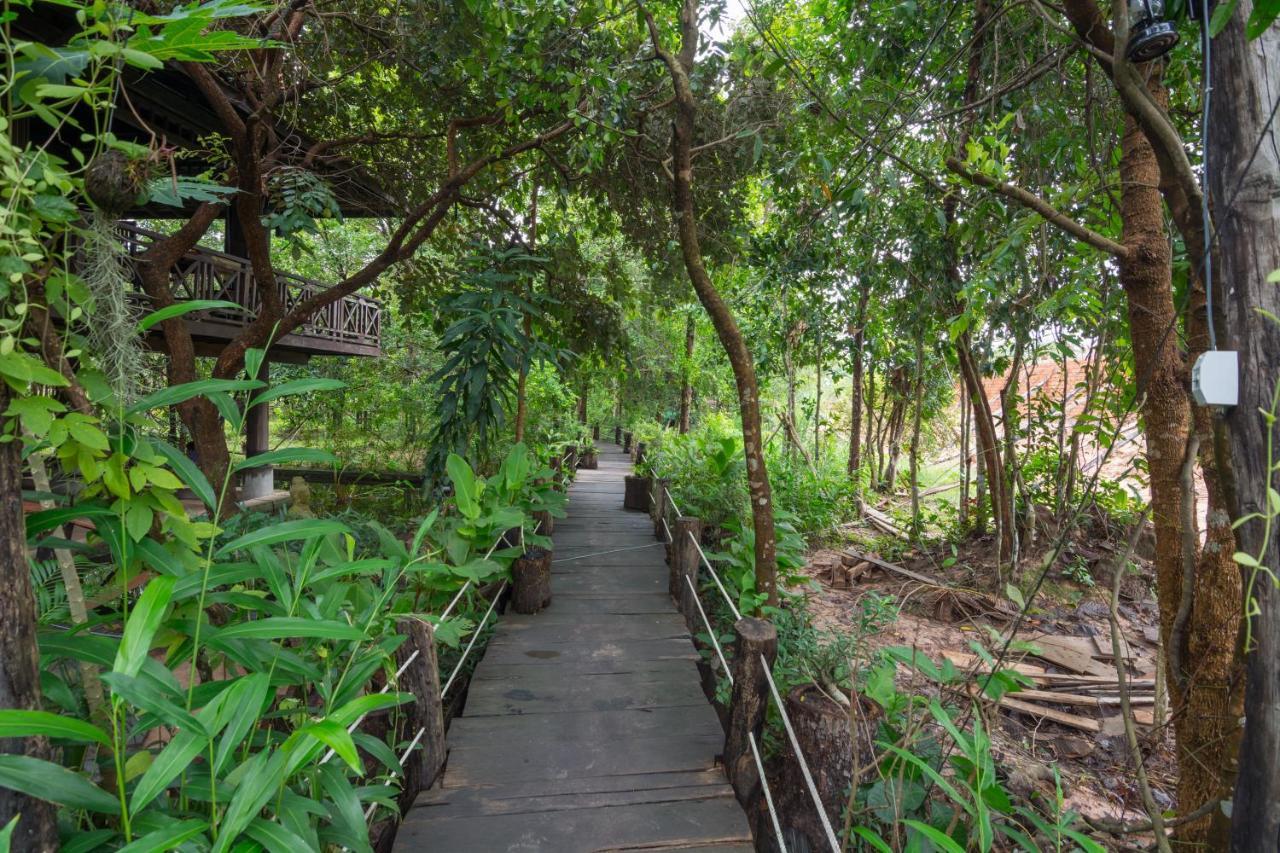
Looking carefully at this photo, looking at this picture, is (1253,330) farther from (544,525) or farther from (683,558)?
(544,525)

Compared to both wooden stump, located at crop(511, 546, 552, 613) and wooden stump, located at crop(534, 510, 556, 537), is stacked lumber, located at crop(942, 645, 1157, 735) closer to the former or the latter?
wooden stump, located at crop(511, 546, 552, 613)

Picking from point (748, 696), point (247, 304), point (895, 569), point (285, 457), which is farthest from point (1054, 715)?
point (247, 304)

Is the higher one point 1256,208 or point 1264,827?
point 1256,208

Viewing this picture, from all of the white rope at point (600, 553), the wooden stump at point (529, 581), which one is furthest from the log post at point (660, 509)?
the wooden stump at point (529, 581)

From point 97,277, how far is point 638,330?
523 inches

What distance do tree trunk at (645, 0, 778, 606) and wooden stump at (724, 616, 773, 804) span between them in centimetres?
94

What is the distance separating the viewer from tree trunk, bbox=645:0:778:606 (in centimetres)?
338

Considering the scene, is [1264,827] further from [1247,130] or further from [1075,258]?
[1075,258]

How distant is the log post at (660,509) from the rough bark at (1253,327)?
4784 millimetres

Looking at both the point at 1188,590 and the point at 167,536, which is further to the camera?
the point at 1188,590

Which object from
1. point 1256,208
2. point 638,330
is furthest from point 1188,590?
point 638,330

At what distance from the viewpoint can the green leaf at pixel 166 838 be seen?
2.76ft

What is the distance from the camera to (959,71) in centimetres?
465

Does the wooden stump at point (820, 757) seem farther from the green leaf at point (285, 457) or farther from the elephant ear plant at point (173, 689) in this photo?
the green leaf at point (285, 457)
